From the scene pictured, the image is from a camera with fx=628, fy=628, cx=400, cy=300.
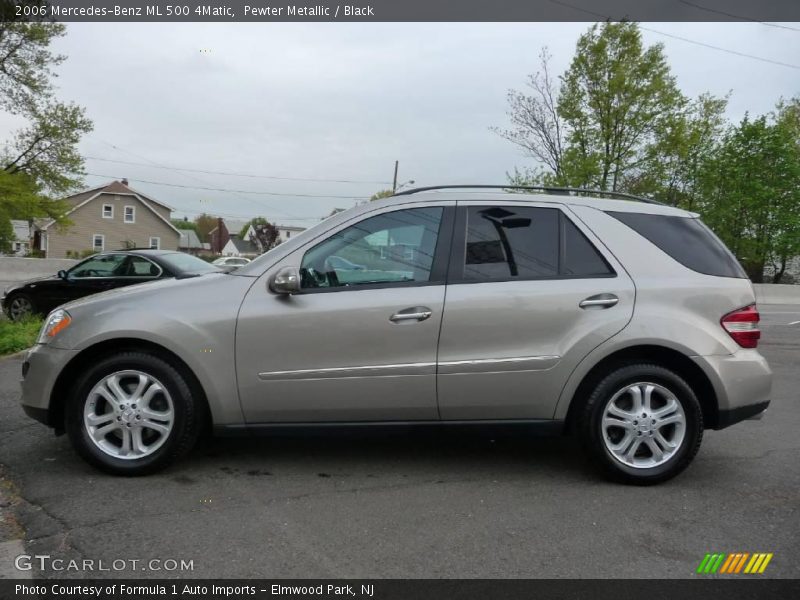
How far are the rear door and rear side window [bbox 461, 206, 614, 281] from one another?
0.01m

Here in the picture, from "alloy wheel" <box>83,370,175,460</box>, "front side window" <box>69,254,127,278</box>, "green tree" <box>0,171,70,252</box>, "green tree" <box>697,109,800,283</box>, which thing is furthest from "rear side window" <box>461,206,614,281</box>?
"green tree" <box>697,109,800,283</box>

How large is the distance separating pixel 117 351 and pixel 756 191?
2917 centimetres

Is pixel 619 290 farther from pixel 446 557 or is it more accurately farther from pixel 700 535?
pixel 446 557

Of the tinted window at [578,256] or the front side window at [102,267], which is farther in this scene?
the front side window at [102,267]

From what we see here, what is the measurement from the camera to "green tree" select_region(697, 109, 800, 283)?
Answer: 26.8 m

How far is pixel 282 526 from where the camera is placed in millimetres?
3146

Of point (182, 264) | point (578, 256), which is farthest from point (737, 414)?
point (182, 264)

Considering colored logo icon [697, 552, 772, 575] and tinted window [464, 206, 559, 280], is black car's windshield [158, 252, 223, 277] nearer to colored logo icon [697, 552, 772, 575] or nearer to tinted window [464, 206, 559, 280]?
tinted window [464, 206, 559, 280]

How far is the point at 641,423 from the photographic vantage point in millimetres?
3713

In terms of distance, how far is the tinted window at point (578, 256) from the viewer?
3.84 m

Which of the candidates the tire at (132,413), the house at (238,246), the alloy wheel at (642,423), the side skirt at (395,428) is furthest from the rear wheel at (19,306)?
the house at (238,246)

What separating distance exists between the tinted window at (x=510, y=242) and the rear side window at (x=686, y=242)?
1.57 feet

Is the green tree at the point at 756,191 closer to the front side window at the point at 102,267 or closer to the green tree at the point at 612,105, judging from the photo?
the green tree at the point at 612,105

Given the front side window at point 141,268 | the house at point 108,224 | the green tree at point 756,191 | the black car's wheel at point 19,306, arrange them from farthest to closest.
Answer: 1. the house at point 108,224
2. the green tree at point 756,191
3. the black car's wheel at point 19,306
4. the front side window at point 141,268
